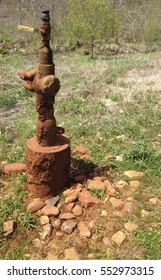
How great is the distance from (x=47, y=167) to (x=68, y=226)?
1.92 feet

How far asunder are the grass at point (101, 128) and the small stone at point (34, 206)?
83 millimetres

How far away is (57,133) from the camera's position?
3.10m

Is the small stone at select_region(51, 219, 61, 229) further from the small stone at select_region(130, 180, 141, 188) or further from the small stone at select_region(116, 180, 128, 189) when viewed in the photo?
the small stone at select_region(130, 180, 141, 188)

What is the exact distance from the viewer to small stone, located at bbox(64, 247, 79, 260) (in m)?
2.41

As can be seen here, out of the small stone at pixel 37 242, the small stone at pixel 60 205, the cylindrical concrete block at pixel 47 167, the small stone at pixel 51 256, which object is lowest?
the small stone at pixel 51 256

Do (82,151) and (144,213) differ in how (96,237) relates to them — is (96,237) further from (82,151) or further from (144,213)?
(82,151)

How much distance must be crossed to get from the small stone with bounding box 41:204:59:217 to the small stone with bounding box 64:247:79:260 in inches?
17.0

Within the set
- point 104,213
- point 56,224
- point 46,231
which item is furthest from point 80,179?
point 46,231

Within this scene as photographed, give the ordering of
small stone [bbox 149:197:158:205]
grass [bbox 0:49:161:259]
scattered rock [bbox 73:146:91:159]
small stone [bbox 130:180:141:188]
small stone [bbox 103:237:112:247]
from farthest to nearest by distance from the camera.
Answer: scattered rock [bbox 73:146:91:159]
small stone [bbox 130:180:141:188]
small stone [bbox 149:197:158:205]
grass [bbox 0:49:161:259]
small stone [bbox 103:237:112:247]

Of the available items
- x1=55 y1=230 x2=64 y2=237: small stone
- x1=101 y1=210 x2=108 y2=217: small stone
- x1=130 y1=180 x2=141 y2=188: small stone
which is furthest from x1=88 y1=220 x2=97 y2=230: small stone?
x1=130 y1=180 x2=141 y2=188: small stone

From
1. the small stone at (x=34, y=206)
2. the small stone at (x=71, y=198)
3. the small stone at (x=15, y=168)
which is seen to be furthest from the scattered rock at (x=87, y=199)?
the small stone at (x=15, y=168)

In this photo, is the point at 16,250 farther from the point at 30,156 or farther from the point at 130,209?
the point at 130,209

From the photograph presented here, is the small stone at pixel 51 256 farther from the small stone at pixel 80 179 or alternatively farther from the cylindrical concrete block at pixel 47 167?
the small stone at pixel 80 179

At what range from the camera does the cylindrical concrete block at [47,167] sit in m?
2.88
